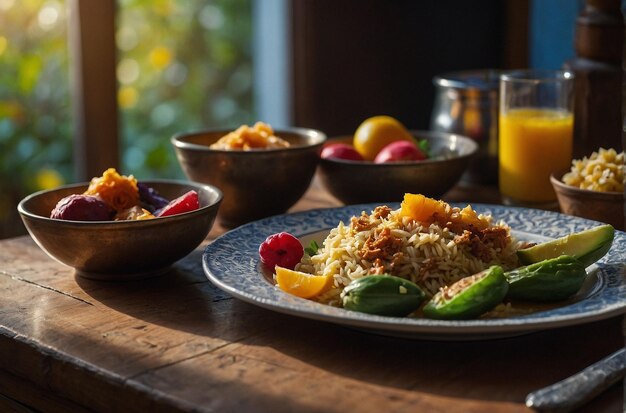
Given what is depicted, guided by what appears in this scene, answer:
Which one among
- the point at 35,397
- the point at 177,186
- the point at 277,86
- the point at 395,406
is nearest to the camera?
the point at 395,406

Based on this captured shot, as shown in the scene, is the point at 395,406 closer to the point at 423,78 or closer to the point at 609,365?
the point at 609,365

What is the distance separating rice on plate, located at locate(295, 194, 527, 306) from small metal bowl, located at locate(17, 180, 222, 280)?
196 millimetres

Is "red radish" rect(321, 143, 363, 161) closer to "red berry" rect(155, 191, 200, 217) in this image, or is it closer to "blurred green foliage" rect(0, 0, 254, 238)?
"red berry" rect(155, 191, 200, 217)

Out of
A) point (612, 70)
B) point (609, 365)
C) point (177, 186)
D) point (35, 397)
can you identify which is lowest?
point (35, 397)

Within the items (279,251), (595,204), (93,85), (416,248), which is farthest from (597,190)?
(93,85)

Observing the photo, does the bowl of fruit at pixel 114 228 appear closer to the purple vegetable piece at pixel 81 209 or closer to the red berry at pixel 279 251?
the purple vegetable piece at pixel 81 209

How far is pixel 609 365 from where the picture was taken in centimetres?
104

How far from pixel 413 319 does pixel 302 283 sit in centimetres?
20

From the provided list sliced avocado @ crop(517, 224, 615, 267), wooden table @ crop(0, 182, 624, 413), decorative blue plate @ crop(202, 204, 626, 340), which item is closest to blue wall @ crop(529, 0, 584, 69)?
decorative blue plate @ crop(202, 204, 626, 340)

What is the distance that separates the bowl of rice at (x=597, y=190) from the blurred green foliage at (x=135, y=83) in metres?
1.59

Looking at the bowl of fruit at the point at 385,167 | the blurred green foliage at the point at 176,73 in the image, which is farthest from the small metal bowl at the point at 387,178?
the blurred green foliage at the point at 176,73

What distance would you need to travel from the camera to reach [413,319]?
1100mm

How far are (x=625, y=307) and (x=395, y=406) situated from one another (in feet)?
1.10

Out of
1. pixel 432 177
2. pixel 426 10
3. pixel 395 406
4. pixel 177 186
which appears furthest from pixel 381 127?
Answer: pixel 426 10
